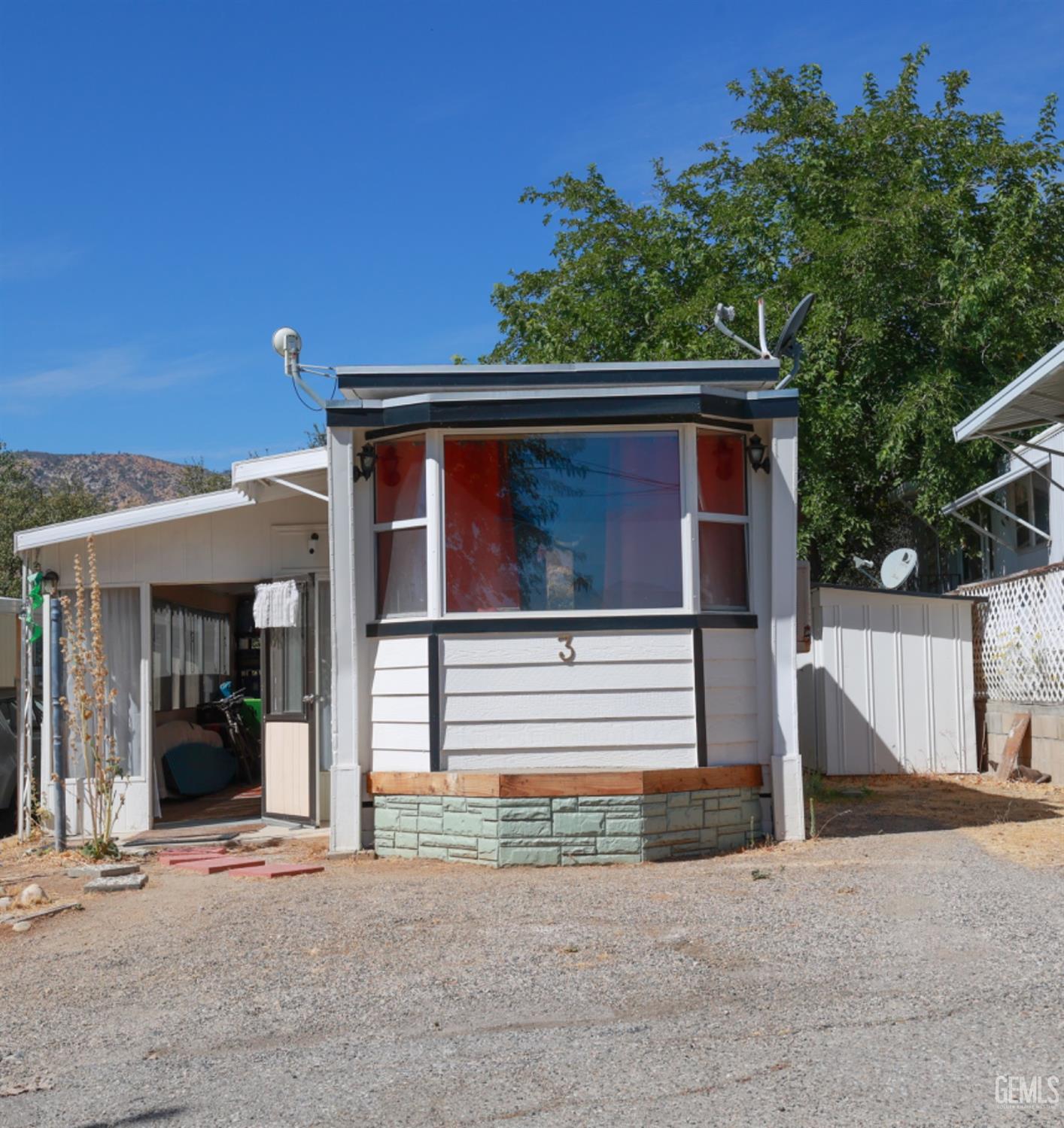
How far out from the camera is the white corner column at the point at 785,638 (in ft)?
28.3

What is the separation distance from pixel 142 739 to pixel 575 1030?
7867 millimetres

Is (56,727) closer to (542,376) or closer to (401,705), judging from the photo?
(401,705)

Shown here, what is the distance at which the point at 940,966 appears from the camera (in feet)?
17.3

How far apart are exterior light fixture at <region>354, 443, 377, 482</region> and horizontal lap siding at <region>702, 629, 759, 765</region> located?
2474 millimetres

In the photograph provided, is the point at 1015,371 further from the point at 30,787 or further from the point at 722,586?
the point at 30,787

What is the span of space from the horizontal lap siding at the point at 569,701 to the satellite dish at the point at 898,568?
721cm

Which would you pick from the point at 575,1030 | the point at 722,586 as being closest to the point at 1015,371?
the point at 722,586

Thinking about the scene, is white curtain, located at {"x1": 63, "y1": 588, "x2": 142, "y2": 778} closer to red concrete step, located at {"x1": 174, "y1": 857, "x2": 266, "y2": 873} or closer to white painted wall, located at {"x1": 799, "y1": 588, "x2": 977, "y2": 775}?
red concrete step, located at {"x1": 174, "y1": 857, "x2": 266, "y2": 873}

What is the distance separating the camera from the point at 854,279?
17438 millimetres

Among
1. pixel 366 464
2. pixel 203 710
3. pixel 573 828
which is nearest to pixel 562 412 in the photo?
pixel 366 464

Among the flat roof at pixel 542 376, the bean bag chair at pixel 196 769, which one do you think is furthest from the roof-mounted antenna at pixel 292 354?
the bean bag chair at pixel 196 769

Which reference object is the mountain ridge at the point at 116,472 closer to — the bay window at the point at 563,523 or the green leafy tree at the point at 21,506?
the green leafy tree at the point at 21,506

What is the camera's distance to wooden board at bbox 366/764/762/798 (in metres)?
8.16

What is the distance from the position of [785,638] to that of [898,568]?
22.7 feet
